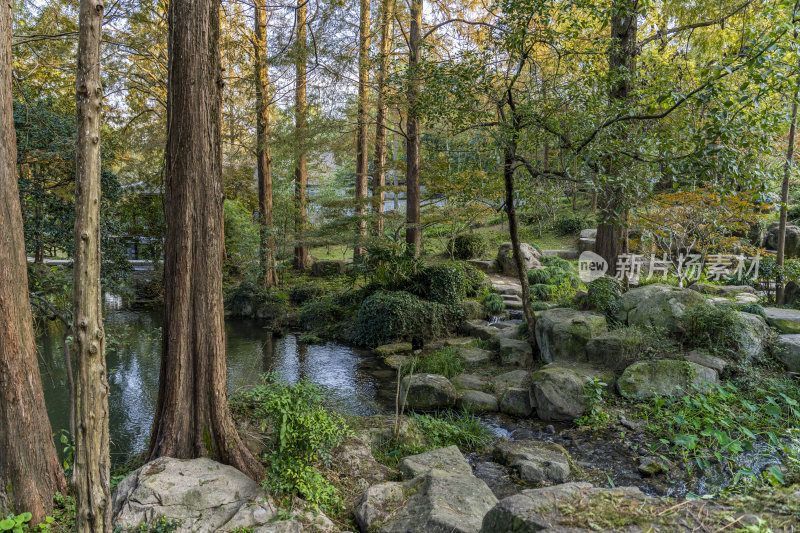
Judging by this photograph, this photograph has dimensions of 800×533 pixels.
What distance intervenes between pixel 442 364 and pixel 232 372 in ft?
11.8

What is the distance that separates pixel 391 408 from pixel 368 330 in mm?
3564

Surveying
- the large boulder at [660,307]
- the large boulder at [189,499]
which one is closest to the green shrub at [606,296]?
the large boulder at [660,307]

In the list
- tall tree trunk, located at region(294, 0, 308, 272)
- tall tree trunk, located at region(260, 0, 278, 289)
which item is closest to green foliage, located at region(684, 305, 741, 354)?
tall tree trunk, located at region(294, 0, 308, 272)

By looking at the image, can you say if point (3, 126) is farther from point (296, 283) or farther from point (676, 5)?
point (296, 283)

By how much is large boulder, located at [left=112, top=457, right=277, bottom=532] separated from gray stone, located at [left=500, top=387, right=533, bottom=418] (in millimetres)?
3719

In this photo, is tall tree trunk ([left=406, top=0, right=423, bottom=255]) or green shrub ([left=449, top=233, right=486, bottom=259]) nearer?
tall tree trunk ([left=406, top=0, right=423, bottom=255])

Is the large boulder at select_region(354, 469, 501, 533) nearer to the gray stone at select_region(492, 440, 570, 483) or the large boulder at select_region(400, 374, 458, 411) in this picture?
the gray stone at select_region(492, 440, 570, 483)

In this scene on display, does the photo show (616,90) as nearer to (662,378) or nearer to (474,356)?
(662,378)

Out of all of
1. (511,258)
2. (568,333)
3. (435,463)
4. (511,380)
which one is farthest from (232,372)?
(511,258)

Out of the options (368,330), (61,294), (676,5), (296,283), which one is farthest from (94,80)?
(296,283)

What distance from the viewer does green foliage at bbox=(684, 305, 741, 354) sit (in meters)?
6.43

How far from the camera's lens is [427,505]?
10.5 ft

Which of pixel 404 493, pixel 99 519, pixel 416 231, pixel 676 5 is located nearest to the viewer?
pixel 99 519

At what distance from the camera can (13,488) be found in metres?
3.08
